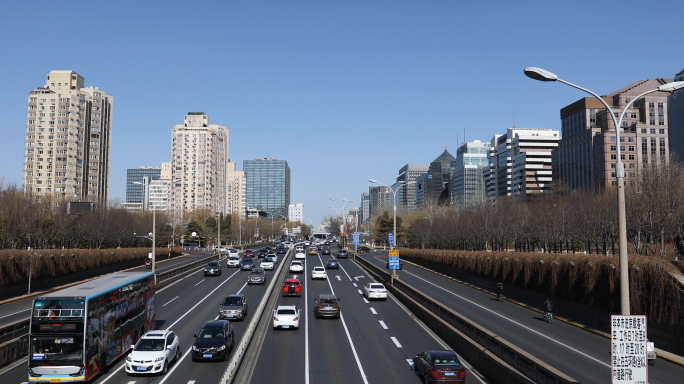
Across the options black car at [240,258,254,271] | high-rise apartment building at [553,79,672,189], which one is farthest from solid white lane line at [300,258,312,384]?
high-rise apartment building at [553,79,672,189]

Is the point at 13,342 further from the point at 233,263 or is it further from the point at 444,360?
the point at 233,263

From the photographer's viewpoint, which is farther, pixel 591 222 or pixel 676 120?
pixel 676 120

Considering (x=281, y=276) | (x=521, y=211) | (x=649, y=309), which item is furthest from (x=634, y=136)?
(x=649, y=309)

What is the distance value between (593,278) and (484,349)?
1401 centimetres

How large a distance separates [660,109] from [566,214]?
10329 cm

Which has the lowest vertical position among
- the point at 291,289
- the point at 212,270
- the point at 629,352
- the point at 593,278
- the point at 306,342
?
the point at 306,342

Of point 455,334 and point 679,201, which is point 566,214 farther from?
point 455,334

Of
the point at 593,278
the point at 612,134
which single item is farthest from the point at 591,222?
the point at 612,134

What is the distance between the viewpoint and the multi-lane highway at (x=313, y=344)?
20.2 m

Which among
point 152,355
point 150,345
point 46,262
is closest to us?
point 152,355

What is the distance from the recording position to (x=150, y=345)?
68.4 feet

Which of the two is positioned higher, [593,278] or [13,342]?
[593,278]

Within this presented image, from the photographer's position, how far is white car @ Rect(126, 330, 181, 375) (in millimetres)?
19922

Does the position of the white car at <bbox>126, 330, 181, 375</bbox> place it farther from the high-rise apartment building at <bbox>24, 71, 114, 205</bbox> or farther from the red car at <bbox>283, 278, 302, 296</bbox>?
the high-rise apartment building at <bbox>24, 71, 114, 205</bbox>
